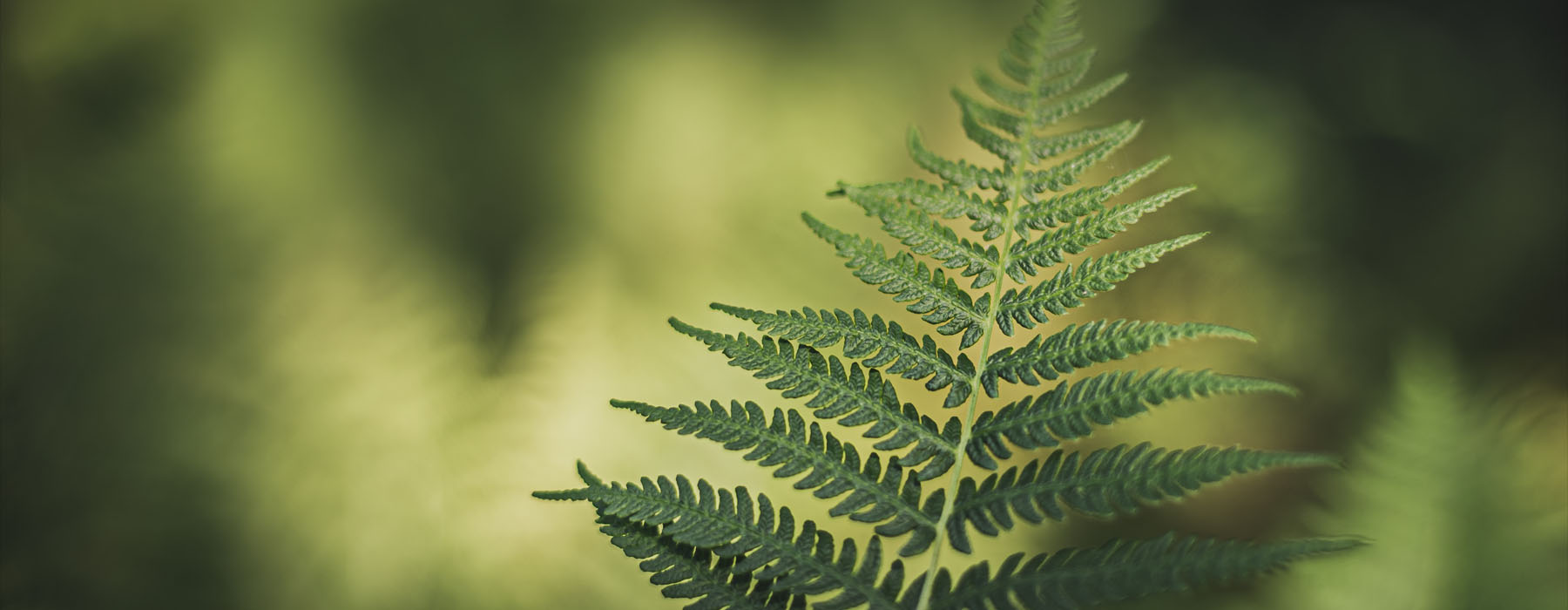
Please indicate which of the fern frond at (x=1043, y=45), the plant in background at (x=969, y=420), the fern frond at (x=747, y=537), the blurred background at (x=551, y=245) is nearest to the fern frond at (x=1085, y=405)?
the plant in background at (x=969, y=420)

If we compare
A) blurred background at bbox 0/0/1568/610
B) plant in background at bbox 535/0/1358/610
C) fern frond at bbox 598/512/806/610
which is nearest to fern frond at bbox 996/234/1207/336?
plant in background at bbox 535/0/1358/610

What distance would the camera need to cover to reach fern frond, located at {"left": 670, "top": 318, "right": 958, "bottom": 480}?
0.53 m

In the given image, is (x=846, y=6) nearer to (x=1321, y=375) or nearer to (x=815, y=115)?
(x=815, y=115)

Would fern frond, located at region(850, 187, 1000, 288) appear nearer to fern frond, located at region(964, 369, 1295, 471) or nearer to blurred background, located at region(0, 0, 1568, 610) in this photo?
fern frond, located at region(964, 369, 1295, 471)

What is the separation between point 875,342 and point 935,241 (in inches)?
3.6

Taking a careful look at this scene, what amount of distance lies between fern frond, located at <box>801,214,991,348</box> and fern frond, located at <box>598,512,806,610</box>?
0.22 metres

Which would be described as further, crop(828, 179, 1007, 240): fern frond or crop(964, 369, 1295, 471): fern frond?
crop(828, 179, 1007, 240): fern frond

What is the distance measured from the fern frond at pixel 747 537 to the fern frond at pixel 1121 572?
0.05 metres

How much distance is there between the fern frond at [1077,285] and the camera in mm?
519

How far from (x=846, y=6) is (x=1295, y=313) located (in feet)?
3.39

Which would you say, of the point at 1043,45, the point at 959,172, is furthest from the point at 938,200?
the point at 1043,45

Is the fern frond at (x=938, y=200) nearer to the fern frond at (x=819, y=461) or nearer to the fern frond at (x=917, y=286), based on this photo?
the fern frond at (x=917, y=286)

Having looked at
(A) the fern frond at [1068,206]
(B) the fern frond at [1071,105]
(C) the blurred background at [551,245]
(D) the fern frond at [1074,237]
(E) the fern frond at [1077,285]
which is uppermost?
(C) the blurred background at [551,245]

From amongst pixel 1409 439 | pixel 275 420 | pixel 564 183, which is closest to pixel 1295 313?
pixel 1409 439
